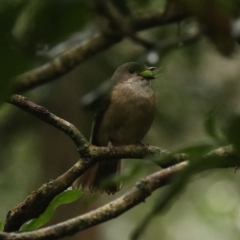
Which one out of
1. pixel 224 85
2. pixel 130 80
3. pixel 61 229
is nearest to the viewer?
pixel 61 229

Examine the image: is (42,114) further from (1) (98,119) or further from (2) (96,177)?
(1) (98,119)

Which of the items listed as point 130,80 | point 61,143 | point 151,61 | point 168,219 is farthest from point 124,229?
point 151,61

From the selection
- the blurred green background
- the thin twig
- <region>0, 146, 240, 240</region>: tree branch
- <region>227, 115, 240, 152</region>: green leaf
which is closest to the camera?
<region>227, 115, 240, 152</region>: green leaf

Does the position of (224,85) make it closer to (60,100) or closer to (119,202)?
(60,100)

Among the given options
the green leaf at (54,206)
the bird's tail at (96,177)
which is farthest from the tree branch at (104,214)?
the bird's tail at (96,177)

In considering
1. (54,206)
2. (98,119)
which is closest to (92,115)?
(98,119)

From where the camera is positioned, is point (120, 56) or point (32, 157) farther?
point (32, 157)

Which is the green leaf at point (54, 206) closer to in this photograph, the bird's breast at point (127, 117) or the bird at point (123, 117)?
the bird at point (123, 117)

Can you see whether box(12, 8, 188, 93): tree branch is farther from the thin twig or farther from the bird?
the bird

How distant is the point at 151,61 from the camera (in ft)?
7.72

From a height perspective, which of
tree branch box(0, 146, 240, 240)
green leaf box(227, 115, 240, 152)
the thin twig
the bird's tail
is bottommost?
tree branch box(0, 146, 240, 240)

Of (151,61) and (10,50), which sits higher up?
(151,61)

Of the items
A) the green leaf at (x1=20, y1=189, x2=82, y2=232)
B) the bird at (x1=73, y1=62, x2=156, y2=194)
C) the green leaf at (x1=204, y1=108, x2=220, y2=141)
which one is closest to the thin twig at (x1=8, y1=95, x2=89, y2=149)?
the green leaf at (x1=20, y1=189, x2=82, y2=232)

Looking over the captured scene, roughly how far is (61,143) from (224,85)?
211 cm
